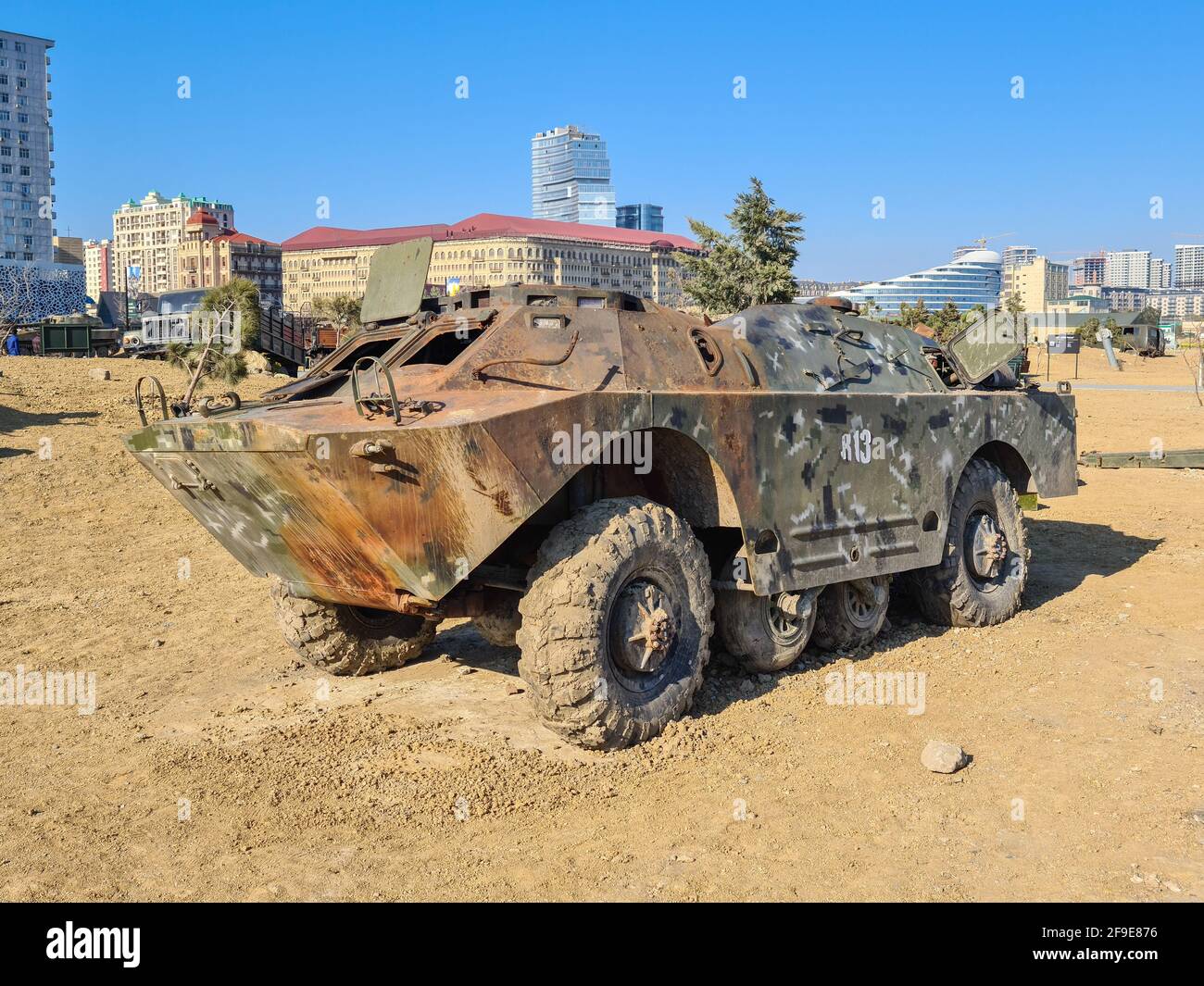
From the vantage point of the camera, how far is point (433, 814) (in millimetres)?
5090

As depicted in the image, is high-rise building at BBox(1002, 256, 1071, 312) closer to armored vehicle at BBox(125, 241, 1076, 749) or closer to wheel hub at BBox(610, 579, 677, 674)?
armored vehicle at BBox(125, 241, 1076, 749)

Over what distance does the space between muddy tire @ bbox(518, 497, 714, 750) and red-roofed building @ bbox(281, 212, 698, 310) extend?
90.9 m

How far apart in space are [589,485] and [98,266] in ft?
643

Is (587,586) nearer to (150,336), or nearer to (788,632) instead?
(788,632)

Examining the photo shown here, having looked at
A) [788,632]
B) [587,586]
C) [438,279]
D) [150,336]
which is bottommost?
[788,632]

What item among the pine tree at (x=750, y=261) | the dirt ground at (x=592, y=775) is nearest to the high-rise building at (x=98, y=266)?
the pine tree at (x=750, y=261)

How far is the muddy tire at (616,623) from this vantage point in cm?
552

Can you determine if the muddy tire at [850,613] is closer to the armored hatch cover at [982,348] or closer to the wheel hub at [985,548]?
the wheel hub at [985,548]

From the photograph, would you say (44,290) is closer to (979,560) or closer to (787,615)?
(979,560)

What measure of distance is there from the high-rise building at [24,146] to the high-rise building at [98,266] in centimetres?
6739

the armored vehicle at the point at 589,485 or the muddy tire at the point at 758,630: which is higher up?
the armored vehicle at the point at 589,485

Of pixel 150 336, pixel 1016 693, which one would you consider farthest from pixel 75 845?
pixel 150 336

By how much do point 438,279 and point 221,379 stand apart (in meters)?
85.3

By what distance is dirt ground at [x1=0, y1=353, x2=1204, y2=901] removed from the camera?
448 cm
